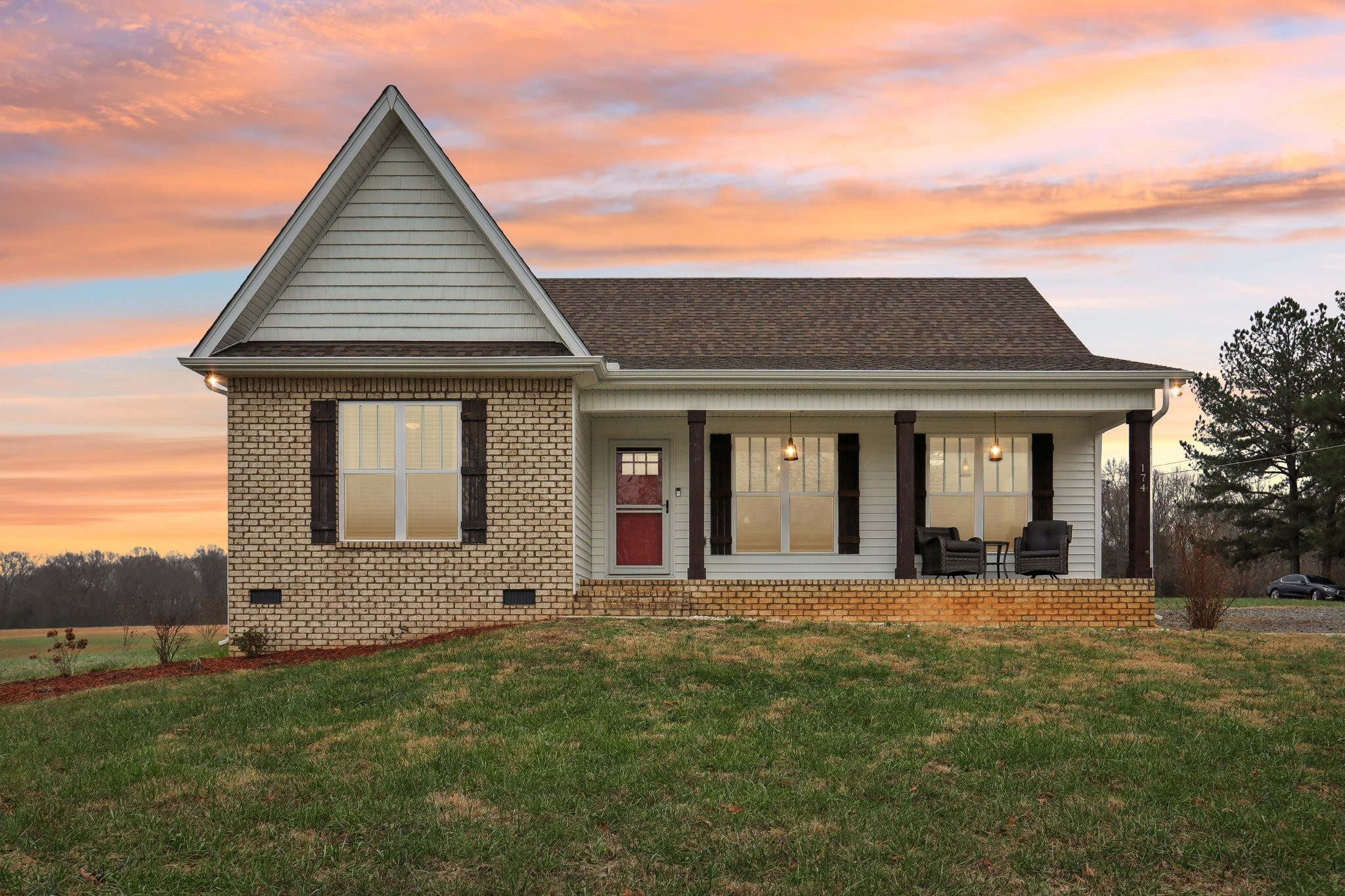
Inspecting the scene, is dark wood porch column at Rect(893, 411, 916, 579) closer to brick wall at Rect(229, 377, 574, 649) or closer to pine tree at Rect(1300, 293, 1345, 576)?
brick wall at Rect(229, 377, 574, 649)

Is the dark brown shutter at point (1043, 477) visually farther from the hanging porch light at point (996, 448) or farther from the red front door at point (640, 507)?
the red front door at point (640, 507)

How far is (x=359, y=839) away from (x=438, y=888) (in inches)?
31.6

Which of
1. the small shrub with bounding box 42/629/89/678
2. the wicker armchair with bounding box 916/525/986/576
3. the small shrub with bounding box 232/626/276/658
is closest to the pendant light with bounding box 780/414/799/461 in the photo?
the wicker armchair with bounding box 916/525/986/576

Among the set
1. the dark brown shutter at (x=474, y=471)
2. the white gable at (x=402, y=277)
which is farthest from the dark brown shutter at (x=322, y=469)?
the dark brown shutter at (x=474, y=471)

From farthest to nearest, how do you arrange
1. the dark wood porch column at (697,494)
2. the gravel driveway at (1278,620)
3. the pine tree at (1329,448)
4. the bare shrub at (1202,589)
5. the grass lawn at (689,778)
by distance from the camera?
the pine tree at (1329,448) → the gravel driveway at (1278,620) → the dark wood porch column at (697,494) → the bare shrub at (1202,589) → the grass lawn at (689,778)

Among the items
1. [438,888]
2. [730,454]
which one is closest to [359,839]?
[438,888]

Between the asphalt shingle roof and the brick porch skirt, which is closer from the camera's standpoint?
the brick porch skirt

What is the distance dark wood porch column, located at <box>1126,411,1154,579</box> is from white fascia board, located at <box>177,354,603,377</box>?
7.59 meters

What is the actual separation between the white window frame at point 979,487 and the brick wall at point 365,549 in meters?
5.82

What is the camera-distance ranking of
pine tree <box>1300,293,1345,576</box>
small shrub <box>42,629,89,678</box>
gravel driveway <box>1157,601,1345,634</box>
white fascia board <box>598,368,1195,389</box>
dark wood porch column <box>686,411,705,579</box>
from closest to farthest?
small shrub <box>42,629,89,678</box>, dark wood porch column <box>686,411,705,579</box>, white fascia board <box>598,368,1195,389</box>, gravel driveway <box>1157,601,1345,634</box>, pine tree <box>1300,293,1345,576</box>

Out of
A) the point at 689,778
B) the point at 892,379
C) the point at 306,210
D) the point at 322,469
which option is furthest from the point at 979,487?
the point at 689,778

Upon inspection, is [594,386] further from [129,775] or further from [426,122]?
[129,775]

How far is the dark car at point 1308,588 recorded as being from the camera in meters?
42.0

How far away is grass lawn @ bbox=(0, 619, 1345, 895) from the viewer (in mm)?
5867
